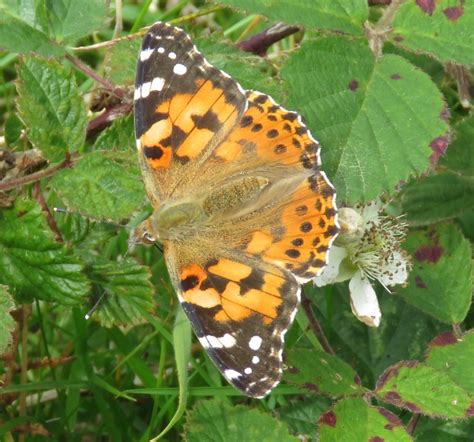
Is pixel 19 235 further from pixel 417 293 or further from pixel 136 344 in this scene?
pixel 417 293

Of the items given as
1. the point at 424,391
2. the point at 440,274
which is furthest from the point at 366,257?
the point at 424,391

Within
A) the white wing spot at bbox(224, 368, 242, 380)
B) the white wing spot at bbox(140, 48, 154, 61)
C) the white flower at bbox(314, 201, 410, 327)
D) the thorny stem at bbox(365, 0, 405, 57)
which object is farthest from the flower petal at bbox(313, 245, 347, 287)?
the white wing spot at bbox(140, 48, 154, 61)

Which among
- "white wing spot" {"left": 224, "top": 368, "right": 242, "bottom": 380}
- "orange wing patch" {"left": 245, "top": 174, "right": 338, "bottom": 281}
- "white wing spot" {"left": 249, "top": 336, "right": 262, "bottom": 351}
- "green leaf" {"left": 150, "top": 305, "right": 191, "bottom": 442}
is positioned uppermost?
"orange wing patch" {"left": 245, "top": 174, "right": 338, "bottom": 281}

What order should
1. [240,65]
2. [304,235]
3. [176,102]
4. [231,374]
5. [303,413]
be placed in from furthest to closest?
[303,413] → [240,65] → [176,102] → [304,235] → [231,374]

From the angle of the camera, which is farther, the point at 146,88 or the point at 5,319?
the point at 146,88

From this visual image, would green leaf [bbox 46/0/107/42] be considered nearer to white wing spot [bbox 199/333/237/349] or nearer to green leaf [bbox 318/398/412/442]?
white wing spot [bbox 199/333/237/349]

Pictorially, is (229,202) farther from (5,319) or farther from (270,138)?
(5,319)
